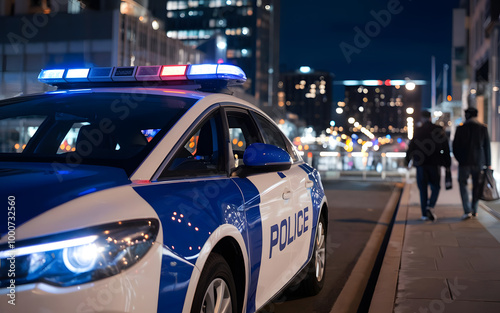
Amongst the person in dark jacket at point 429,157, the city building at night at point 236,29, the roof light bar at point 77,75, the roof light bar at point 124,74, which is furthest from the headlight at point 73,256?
the city building at night at point 236,29

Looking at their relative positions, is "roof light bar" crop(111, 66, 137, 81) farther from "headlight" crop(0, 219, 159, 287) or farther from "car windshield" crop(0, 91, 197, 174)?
"headlight" crop(0, 219, 159, 287)

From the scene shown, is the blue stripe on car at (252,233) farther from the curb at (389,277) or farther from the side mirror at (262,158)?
the curb at (389,277)

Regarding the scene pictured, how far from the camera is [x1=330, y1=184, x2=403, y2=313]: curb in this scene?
574cm

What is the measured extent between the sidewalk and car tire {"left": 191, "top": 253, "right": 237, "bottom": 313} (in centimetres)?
203

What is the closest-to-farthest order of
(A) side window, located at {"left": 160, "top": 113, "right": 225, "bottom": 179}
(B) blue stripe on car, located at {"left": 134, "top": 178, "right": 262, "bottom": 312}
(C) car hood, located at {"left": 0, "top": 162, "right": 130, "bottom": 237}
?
(C) car hood, located at {"left": 0, "top": 162, "right": 130, "bottom": 237}
(B) blue stripe on car, located at {"left": 134, "top": 178, "right": 262, "bottom": 312}
(A) side window, located at {"left": 160, "top": 113, "right": 225, "bottom": 179}

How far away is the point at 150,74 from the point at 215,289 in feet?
6.15

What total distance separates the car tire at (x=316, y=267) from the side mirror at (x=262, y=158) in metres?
1.66

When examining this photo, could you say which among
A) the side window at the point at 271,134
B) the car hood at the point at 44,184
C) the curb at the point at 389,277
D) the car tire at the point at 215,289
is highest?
the side window at the point at 271,134

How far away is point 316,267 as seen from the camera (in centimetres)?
569

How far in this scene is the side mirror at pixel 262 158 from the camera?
383cm

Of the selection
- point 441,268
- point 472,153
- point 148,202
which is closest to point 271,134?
point 148,202

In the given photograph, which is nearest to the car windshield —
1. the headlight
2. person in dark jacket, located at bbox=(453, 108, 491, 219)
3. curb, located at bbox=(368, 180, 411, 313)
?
the headlight

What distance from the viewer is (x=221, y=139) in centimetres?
393

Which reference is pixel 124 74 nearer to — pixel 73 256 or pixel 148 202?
pixel 148 202
